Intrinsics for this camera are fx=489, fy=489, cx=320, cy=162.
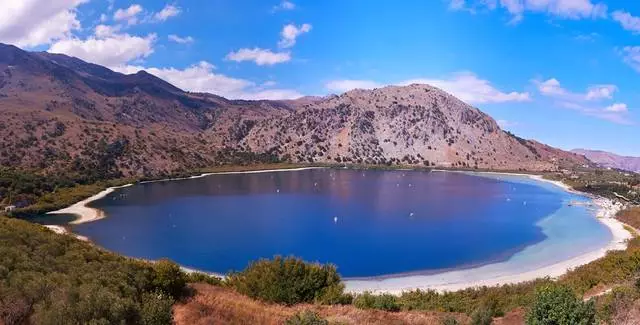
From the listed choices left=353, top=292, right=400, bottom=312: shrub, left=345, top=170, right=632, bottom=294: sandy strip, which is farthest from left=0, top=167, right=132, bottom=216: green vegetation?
left=353, top=292, right=400, bottom=312: shrub

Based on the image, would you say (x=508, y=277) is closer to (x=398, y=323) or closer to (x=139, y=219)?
(x=398, y=323)

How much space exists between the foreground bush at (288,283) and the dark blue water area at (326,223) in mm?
28708

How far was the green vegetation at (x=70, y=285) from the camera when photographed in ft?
38.3

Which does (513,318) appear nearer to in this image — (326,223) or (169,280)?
(169,280)

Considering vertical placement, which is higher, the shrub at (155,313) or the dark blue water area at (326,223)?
the shrub at (155,313)

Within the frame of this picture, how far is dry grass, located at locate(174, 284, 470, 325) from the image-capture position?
56.9 ft

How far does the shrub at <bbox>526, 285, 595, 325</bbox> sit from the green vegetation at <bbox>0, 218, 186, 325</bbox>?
12.2 meters

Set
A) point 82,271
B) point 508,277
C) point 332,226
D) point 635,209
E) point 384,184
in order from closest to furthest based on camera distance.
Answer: point 82,271 < point 508,277 < point 332,226 < point 635,209 < point 384,184

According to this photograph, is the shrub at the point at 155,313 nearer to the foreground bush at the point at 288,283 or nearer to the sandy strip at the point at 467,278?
the foreground bush at the point at 288,283

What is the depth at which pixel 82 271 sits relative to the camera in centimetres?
1736

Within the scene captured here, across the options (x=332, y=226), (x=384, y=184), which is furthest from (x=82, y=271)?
(x=384, y=184)

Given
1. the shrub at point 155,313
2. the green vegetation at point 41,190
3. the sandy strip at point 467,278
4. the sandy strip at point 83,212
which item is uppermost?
the shrub at point 155,313

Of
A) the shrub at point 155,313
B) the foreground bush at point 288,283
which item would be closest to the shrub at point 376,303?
the foreground bush at point 288,283

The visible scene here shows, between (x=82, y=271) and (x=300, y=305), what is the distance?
1030 cm
